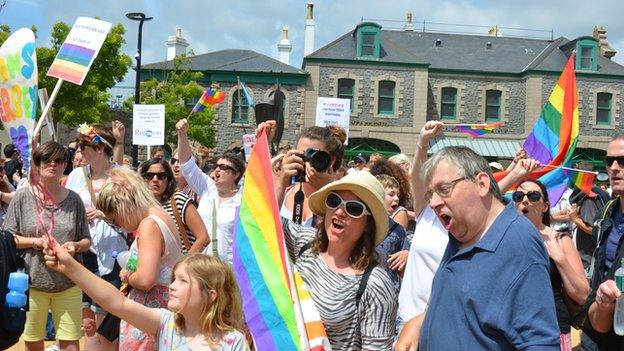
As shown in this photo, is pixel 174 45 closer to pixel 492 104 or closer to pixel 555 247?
pixel 492 104

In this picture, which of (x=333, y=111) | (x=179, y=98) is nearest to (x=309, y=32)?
(x=179, y=98)

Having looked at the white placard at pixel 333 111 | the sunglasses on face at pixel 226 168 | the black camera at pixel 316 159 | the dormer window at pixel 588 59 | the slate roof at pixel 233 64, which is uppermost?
the dormer window at pixel 588 59

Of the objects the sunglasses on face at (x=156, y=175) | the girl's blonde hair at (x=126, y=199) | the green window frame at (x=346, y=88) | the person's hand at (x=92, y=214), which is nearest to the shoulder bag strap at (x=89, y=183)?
the person's hand at (x=92, y=214)

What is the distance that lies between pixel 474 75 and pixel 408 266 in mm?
36018

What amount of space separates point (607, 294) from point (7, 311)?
315 cm

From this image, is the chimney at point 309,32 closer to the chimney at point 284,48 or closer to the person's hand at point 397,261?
the chimney at point 284,48

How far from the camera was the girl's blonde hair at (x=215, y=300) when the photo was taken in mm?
3463

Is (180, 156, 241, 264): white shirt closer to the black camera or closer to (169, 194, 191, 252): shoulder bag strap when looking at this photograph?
(169, 194, 191, 252): shoulder bag strap

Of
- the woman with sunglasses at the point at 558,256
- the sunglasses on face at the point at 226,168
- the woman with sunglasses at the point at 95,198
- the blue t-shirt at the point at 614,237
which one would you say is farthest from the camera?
the sunglasses on face at the point at 226,168

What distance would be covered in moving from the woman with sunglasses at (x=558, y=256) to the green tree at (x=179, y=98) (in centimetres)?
2964

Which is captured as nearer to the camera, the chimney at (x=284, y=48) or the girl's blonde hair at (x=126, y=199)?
the girl's blonde hair at (x=126, y=199)

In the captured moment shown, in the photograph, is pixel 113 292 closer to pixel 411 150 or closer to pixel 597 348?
pixel 597 348

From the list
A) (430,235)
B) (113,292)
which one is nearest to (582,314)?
(430,235)

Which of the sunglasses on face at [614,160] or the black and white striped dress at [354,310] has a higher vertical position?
the sunglasses on face at [614,160]
